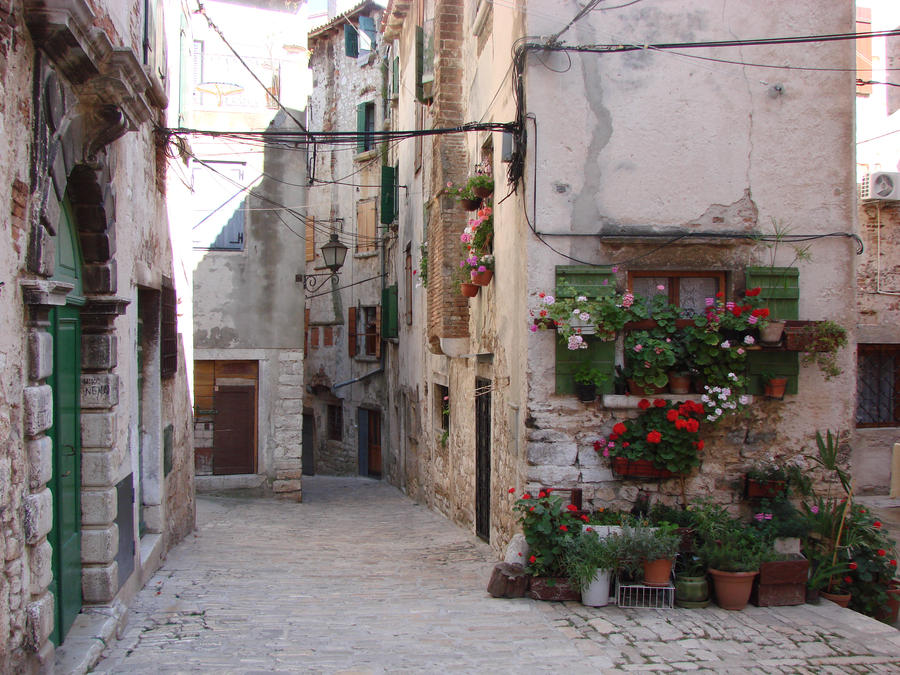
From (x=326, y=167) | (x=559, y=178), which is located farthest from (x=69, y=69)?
(x=326, y=167)

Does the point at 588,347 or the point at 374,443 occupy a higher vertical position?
the point at 588,347

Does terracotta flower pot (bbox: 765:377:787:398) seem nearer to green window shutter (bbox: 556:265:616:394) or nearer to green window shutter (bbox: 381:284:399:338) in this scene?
green window shutter (bbox: 556:265:616:394)

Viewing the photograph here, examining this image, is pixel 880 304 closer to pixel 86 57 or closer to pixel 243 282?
pixel 243 282

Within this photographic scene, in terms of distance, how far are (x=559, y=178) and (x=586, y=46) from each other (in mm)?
1128

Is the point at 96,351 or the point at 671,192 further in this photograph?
the point at 671,192

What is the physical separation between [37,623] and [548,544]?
11.9ft

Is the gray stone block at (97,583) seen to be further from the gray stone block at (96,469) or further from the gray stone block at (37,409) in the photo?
the gray stone block at (37,409)

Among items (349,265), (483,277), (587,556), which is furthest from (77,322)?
(349,265)

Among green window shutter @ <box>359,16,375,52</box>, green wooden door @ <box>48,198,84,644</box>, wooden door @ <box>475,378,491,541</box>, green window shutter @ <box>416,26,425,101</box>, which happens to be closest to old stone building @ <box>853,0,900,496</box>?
wooden door @ <box>475,378,491,541</box>

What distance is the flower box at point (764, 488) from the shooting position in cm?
665

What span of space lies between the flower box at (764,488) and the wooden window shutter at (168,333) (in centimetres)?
543

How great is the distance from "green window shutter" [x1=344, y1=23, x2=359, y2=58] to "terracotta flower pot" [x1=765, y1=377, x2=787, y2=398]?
18292 millimetres

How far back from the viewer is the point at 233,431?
1359 centimetres

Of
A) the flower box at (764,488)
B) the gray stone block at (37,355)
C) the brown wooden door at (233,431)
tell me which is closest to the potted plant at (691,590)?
the flower box at (764,488)
